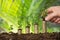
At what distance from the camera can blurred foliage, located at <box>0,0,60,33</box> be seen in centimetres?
198

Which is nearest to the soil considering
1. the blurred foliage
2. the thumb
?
the blurred foliage

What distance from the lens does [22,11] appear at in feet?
6.53

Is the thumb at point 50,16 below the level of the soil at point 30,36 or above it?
above

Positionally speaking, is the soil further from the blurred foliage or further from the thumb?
the thumb

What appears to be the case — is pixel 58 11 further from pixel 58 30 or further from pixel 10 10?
pixel 10 10

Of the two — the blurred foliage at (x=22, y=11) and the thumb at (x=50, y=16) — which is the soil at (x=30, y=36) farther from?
the thumb at (x=50, y=16)

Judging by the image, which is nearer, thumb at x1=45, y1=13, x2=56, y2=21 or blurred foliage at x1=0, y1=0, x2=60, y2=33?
thumb at x1=45, y1=13, x2=56, y2=21

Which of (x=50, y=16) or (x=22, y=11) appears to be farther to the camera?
(x=22, y=11)

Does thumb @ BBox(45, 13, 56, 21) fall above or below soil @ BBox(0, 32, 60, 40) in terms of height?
above

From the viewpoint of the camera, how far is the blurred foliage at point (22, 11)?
1.98 meters

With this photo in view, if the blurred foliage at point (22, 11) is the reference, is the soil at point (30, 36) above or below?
below

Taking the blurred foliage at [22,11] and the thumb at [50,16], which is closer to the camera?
the thumb at [50,16]

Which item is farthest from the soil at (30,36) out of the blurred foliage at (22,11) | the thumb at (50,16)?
the thumb at (50,16)

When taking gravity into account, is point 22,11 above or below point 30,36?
above
